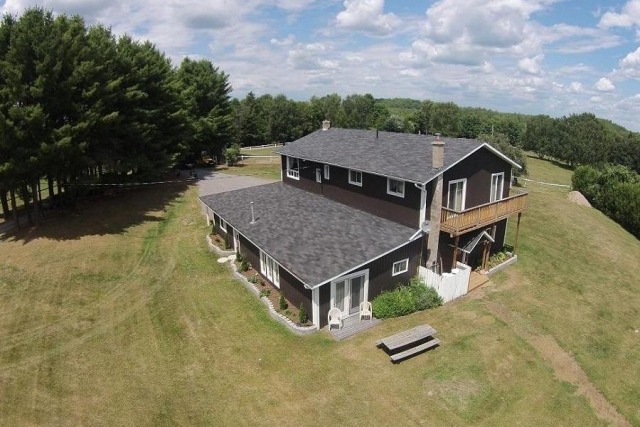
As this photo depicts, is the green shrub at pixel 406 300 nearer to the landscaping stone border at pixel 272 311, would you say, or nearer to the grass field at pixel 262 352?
the grass field at pixel 262 352

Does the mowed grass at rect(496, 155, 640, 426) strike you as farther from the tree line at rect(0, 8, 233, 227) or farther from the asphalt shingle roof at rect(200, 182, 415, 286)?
the tree line at rect(0, 8, 233, 227)

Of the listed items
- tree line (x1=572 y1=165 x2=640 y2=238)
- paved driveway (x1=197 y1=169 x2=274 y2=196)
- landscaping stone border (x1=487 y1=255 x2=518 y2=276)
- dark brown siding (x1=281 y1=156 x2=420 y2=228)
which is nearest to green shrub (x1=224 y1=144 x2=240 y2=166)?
paved driveway (x1=197 y1=169 x2=274 y2=196)

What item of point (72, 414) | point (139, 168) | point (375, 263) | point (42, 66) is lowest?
point (72, 414)

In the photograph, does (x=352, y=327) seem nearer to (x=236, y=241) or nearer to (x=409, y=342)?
(x=409, y=342)

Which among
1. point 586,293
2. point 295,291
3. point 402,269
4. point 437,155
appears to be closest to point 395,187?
point 437,155

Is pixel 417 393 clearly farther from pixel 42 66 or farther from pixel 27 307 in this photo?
pixel 42 66

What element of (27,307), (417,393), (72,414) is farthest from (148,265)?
(417,393)

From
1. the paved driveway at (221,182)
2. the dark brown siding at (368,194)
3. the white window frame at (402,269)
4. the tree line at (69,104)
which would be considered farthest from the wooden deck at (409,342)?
the paved driveway at (221,182)
